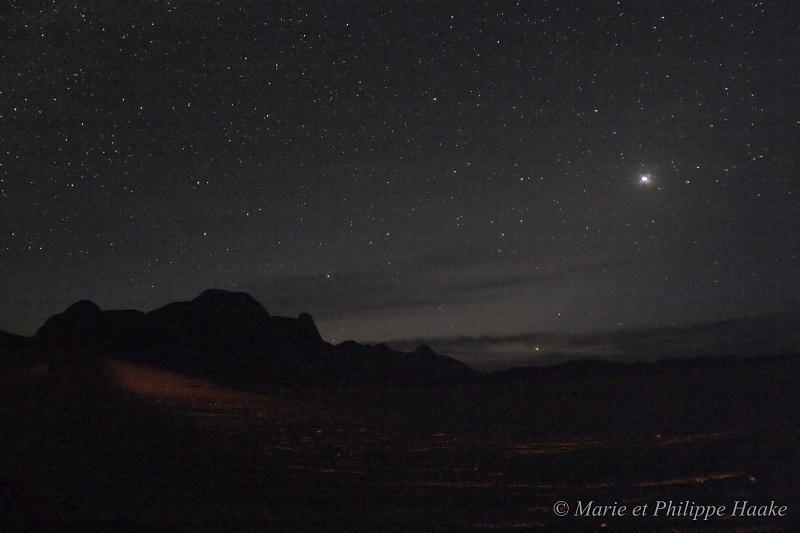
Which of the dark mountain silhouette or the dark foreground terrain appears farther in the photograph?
the dark mountain silhouette

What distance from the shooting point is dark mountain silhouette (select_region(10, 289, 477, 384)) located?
110m

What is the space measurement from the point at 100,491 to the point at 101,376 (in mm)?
38609

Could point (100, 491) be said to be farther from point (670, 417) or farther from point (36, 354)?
point (36, 354)

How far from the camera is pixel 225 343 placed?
13525 centimetres

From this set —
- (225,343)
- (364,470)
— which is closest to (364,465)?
(364,470)

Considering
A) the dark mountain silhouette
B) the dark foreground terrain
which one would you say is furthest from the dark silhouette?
the dark mountain silhouette

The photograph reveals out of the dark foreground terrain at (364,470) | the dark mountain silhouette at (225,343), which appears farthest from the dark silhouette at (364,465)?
the dark mountain silhouette at (225,343)

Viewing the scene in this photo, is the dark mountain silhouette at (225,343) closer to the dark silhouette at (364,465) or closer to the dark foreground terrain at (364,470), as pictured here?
the dark silhouette at (364,465)

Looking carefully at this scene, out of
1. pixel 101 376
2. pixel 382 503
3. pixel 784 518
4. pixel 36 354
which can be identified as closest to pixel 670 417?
pixel 784 518

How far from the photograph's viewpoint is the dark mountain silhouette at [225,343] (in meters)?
110

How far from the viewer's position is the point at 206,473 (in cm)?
1471

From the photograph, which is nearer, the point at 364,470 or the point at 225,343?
the point at 364,470

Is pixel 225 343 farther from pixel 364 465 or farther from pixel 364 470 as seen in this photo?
pixel 364 470

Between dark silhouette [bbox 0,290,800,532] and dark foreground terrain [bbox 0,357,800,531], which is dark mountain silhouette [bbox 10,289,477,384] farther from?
dark foreground terrain [bbox 0,357,800,531]
